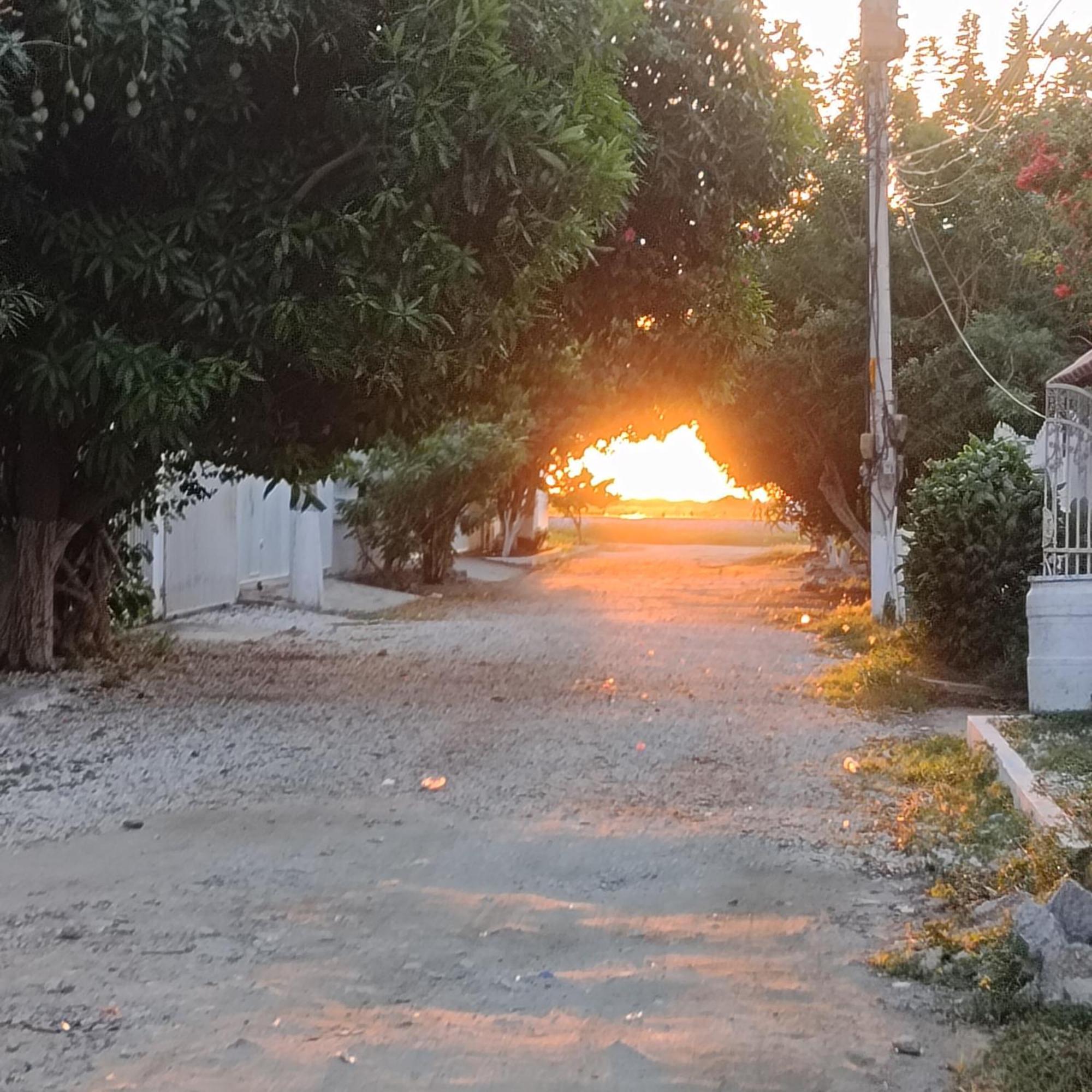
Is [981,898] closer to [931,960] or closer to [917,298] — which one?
[931,960]

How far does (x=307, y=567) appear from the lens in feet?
72.0

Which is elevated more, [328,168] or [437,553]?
[328,168]

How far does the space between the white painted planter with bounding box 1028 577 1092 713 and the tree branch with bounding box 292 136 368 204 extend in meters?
5.32

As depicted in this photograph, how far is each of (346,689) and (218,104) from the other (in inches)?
209

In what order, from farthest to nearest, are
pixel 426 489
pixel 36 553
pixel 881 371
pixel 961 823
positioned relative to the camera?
pixel 426 489 → pixel 881 371 → pixel 36 553 → pixel 961 823

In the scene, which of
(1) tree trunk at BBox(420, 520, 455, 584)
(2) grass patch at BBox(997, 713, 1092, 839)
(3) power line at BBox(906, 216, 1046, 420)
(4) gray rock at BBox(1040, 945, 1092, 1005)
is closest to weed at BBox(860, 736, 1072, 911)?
(2) grass patch at BBox(997, 713, 1092, 839)

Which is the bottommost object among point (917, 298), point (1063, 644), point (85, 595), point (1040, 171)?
point (1063, 644)

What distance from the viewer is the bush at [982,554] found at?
1216 centimetres

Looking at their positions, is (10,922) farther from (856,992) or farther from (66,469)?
(66,469)

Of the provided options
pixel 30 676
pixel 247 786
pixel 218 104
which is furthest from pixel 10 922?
pixel 30 676

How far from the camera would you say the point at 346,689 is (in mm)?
12531

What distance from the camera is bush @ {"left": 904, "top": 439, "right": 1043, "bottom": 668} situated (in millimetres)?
12156

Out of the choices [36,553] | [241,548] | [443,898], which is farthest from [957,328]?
[443,898]

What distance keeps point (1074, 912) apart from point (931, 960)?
20.9 inches
